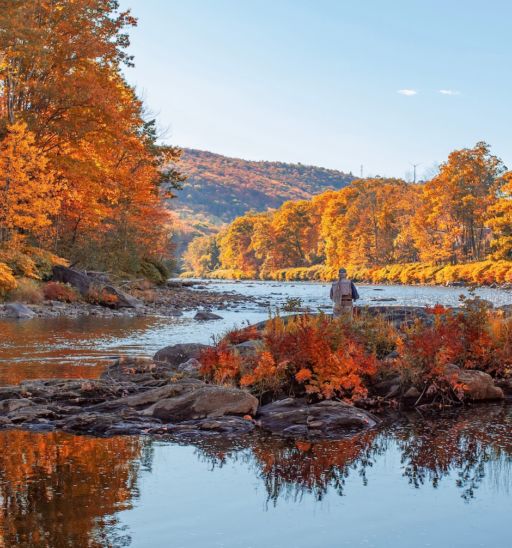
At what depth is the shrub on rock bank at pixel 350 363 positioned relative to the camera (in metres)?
10.4

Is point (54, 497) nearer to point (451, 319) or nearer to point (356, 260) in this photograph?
point (451, 319)

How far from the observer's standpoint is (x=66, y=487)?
21.0 ft

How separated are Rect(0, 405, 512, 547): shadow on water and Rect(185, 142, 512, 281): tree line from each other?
166 feet

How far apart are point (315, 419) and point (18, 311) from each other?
18468mm

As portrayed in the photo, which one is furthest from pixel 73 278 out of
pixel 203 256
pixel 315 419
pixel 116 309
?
pixel 203 256

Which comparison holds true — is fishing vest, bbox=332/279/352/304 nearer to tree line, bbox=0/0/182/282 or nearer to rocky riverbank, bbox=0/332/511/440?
rocky riverbank, bbox=0/332/511/440

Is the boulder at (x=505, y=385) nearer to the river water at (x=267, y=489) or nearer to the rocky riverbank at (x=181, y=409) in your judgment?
the rocky riverbank at (x=181, y=409)

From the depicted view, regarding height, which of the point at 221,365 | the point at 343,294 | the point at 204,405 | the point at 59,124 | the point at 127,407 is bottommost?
the point at 127,407

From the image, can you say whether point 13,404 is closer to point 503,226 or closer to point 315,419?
point 315,419

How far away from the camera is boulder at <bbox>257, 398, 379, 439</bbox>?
348 inches

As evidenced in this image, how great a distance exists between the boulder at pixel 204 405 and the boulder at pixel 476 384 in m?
3.33

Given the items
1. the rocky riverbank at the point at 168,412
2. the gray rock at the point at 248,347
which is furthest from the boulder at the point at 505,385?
the gray rock at the point at 248,347

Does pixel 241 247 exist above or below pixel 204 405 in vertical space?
above

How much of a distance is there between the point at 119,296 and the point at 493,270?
116 feet
